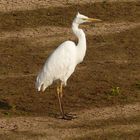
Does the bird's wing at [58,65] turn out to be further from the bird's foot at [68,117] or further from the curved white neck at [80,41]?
the bird's foot at [68,117]

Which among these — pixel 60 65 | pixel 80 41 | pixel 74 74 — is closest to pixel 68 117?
pixel 60 65

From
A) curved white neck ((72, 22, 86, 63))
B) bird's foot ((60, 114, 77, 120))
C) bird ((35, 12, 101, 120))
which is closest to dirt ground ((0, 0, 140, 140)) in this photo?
bird's foot ((60, 114, 77, 120))

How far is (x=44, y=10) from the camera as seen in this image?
2180 centimetres

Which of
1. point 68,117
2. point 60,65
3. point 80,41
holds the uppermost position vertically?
point 80,41

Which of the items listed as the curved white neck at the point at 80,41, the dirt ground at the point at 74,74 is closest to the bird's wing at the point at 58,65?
the curved white neck at the point at 80,41

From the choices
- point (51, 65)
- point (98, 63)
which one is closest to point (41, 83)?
point (51, 65)

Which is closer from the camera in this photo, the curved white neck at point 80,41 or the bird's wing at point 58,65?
the bird's wing at point 58,65

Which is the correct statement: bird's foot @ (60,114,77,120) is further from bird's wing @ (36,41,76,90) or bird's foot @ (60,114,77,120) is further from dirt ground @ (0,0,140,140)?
bird's wing @ (36,41,76,90)

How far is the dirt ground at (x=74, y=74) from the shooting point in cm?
1360

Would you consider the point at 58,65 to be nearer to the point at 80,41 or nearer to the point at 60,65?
the point at 60,65

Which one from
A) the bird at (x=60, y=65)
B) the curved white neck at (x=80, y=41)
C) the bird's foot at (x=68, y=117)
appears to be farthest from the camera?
the curved white neck at (x=80, y=41)

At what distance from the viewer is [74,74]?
17.1 meters

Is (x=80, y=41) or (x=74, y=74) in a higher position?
(x=80, y=41)

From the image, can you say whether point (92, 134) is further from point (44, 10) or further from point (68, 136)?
point (44, 10)
